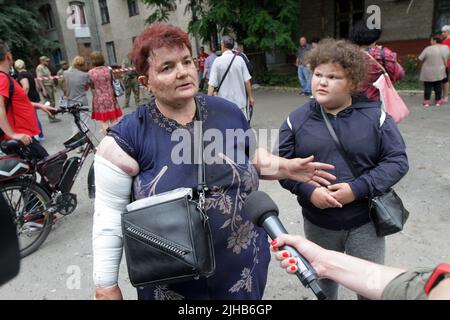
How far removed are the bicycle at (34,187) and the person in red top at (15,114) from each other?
0.54 ft

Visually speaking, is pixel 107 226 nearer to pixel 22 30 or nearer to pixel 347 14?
pixel 347 14

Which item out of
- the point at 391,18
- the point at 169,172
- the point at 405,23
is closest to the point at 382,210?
the point at 169,172

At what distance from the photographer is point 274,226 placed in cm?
120

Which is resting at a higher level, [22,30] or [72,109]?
[22,30]

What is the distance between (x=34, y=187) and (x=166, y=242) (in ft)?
9.35

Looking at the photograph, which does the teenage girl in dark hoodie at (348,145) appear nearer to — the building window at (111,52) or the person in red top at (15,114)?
the person in red top at (15,114)

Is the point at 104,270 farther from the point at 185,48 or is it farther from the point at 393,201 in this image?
the point at 393,201

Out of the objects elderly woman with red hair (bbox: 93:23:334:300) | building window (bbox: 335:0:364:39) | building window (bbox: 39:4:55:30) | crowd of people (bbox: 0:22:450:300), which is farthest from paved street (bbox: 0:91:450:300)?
building window (bbox: 39:4:55:30)

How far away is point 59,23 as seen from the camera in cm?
2623

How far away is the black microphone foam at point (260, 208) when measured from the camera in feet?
4.15

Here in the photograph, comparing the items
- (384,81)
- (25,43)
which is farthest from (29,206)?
(25,43)

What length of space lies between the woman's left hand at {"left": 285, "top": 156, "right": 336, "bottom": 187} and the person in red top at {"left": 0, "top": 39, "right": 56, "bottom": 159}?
9.61ft

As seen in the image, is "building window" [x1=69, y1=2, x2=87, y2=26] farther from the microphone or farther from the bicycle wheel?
the microphone
